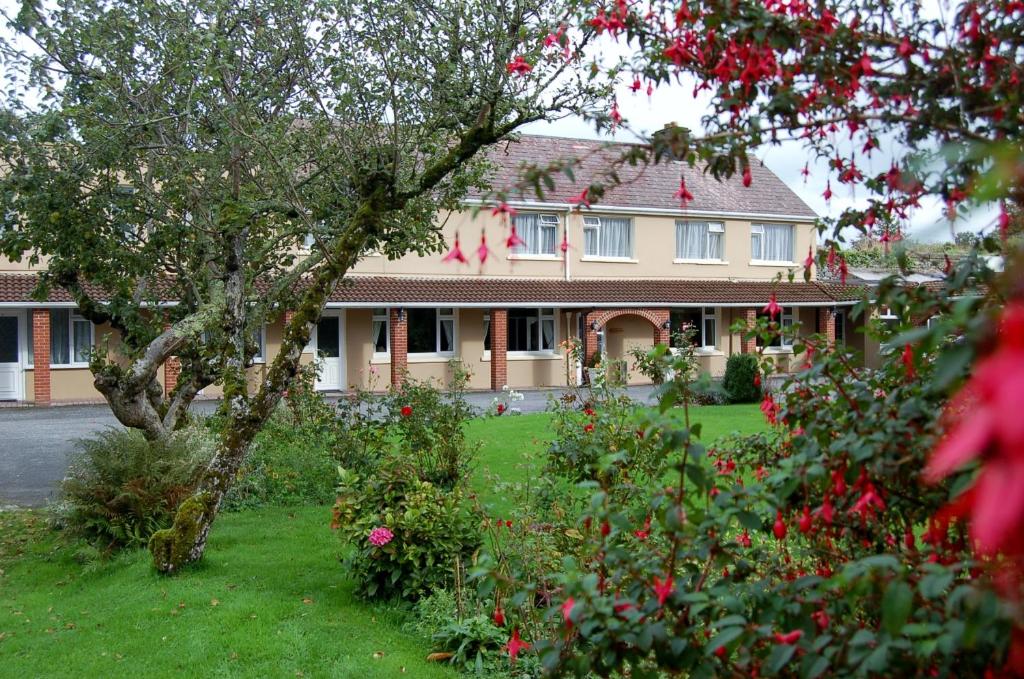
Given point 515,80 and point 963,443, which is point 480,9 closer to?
point 515,80

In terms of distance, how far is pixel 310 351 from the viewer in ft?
79.0

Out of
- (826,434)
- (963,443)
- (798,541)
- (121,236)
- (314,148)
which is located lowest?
(798,541)

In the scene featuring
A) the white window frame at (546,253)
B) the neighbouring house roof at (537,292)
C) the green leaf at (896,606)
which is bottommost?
the green leaf at (896,606)

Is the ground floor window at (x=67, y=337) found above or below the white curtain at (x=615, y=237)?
below

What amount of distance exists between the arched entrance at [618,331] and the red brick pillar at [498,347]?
2.48 m

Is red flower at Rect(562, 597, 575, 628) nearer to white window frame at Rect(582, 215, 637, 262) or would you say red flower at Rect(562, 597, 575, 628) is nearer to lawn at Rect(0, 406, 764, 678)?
lawn at Rect(0, 406, 764, 678)

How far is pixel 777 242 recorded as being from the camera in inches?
1219

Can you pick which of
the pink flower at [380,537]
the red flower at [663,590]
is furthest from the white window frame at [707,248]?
the red flower at [663,590]

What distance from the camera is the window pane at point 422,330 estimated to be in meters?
25.7

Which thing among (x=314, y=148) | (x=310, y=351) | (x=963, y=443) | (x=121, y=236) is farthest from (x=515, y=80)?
(x=310, y=351)

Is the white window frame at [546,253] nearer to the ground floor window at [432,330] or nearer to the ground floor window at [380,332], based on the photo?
the ground floor window at [432,330]

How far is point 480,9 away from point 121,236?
4377mm

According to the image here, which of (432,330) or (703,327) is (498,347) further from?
(703,327)

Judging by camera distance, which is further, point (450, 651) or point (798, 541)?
point (450, 651)
